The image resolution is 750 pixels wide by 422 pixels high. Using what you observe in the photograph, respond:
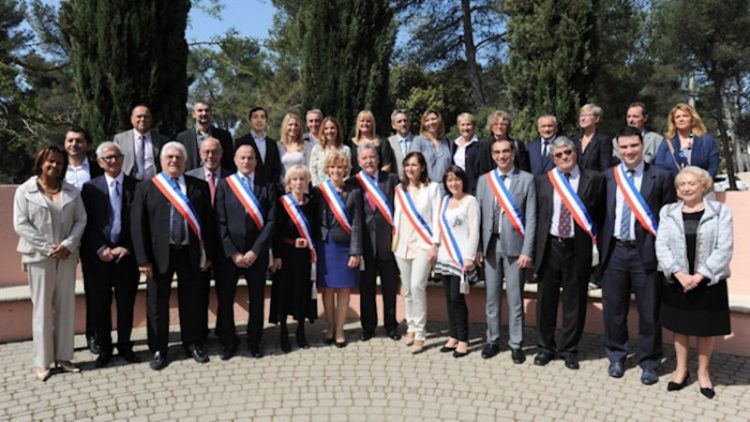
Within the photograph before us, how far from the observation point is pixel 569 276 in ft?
15.1

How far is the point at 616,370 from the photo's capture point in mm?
4496

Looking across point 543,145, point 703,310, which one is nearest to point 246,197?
point 543,145

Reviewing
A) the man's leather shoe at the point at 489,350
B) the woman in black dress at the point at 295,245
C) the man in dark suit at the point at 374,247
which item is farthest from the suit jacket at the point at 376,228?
the man's leather shoe at the point at 489,350

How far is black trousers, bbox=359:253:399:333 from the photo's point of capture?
5320mm

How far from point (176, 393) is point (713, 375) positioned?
159 inches

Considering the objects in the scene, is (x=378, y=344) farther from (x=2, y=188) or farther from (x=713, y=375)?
(x=2, y=188)

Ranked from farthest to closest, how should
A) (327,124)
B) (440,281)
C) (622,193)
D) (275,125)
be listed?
(275,125) → (440,281) → (327,124) → (622,193)

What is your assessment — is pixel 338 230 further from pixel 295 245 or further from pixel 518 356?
pixel 518 356

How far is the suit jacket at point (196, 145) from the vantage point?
571 centimetres

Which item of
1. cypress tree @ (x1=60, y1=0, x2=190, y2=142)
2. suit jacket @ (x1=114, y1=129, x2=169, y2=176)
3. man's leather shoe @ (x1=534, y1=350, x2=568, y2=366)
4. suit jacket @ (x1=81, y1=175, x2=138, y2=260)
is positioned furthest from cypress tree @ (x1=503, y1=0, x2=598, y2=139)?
suit jacket @ (x1=81, y1=175, x2=138, y2=260)

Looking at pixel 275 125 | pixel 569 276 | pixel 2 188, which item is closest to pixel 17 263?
pixel 2 188

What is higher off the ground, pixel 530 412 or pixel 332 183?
pixel 332 183

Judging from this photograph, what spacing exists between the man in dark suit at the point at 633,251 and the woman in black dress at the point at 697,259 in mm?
193

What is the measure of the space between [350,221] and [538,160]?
1.92 meters
